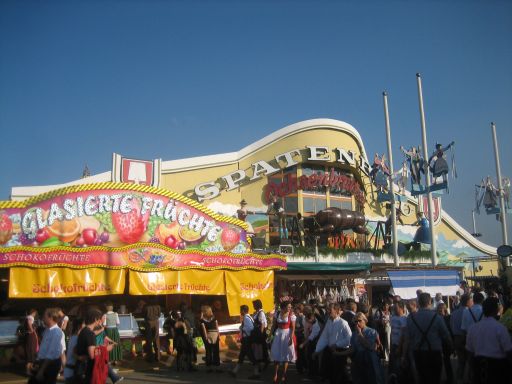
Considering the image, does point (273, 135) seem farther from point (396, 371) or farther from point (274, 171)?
point (396, 371)

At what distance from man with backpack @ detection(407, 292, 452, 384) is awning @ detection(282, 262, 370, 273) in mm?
13822

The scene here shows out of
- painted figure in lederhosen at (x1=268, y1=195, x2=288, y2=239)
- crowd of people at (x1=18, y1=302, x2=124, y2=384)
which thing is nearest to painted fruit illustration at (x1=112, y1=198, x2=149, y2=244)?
crowd of people at (x1=18, y1=302, x2=124, y2=384)

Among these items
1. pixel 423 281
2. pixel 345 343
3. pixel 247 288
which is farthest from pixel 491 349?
pixel 247 288

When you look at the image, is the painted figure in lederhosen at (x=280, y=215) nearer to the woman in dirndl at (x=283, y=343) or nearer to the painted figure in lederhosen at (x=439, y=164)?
the painted figure in lederhosen at (x=439, y=164)

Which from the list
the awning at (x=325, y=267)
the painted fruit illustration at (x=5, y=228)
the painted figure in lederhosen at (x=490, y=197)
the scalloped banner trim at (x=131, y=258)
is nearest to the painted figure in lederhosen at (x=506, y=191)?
the painted figure in lederhosen at (x=490, y=197)

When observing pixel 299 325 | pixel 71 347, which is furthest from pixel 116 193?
pixel 71 347

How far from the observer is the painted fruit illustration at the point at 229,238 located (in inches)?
683

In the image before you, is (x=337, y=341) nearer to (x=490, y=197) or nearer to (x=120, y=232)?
(x=120, y=232)

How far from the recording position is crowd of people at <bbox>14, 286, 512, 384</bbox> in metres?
6.52

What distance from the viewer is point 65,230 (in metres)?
15.0

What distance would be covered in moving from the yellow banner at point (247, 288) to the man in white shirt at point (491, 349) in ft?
34.3

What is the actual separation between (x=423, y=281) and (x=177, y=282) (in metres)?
7.48

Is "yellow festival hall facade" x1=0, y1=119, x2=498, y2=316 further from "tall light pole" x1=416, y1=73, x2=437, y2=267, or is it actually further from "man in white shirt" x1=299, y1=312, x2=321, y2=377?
"man in white shirt" x1=299, y1=312, x2=321, y2=377

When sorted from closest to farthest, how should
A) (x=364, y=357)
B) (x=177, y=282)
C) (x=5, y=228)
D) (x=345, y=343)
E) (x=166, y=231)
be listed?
(x=364, y=357)
(x=345, y=343)
(x=5, y=228)
(x=177, y=282)
(x=166, y=231)
